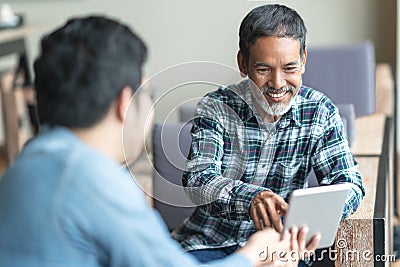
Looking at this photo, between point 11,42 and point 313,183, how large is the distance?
2821mm

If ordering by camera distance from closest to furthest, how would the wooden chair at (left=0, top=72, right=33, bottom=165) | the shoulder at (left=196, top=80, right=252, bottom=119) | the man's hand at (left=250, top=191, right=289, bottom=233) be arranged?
the man's hand at (left=250, top=191, right=289, bottom=233) < the shoulder at (left=196, top=80, right=252, bottom=119) < the wooden chair at (left=0, top=72, right=33, bottom=165)

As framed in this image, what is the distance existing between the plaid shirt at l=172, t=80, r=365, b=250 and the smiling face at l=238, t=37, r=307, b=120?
4 centimetres

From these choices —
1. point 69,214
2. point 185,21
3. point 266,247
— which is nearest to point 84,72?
point 69,214

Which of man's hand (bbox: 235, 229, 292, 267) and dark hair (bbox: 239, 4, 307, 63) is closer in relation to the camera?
man's hand (bbox: 235, 229, 292, 267)

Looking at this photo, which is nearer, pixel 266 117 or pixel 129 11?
pixel 266 117

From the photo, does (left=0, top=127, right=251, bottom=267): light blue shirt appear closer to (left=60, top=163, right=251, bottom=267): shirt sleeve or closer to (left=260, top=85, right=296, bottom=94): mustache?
(left=60, top=163, right=251, bottom=267): shirt sleeve

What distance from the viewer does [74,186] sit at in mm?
1034

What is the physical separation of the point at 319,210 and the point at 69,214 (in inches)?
21.5

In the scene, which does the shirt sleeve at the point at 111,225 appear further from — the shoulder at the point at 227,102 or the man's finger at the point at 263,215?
the shoulder at the point at 227,102

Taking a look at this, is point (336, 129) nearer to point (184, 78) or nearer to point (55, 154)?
point (184, 78)

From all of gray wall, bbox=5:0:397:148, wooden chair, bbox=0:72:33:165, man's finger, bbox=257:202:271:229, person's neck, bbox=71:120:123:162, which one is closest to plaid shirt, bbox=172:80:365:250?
man's finger, bbox=257:202:271:229

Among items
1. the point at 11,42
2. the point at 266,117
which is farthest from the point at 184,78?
the point at 11,42

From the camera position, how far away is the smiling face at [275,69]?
1.61 meters

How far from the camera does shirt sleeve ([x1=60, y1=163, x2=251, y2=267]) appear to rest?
3.39 feet
